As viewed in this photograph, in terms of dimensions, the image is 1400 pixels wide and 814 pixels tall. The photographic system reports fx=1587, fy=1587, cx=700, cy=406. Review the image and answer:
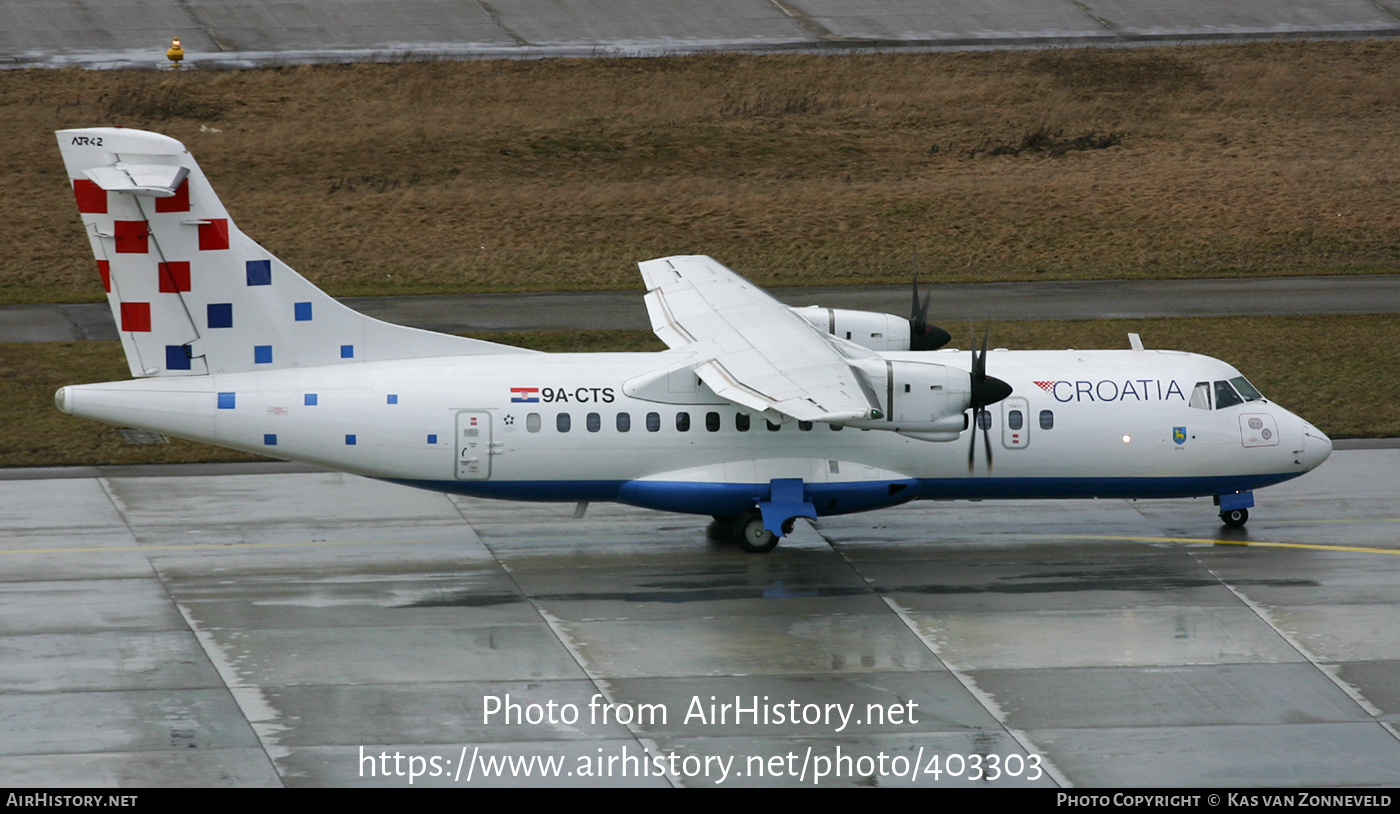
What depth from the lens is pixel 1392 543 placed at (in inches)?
1035

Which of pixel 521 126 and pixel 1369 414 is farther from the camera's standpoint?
pixel 521 126

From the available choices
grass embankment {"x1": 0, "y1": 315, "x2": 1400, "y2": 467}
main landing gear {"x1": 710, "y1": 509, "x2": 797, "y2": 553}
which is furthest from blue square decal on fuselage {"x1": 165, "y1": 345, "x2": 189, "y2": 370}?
main landing gear {"x1": 710, "y1": 509, "x2": 797, "y2": 553}

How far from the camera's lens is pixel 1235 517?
27047 millimetres

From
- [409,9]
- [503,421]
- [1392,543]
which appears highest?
[409,9]

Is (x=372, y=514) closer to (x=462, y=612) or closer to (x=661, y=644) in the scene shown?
(x=462, y=612)

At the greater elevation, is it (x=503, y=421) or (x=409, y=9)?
(x=409, y=9)

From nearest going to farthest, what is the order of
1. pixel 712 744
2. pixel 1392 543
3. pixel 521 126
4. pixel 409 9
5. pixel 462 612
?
pixel 712 744 → pixel 462 612 → pixel 1392 543 → pixel 521 126 → pixel 409 9

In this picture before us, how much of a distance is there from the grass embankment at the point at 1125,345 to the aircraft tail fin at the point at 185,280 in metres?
7.11

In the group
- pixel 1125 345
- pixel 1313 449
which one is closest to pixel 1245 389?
pixel 1313 449

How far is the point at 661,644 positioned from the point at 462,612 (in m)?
3.19

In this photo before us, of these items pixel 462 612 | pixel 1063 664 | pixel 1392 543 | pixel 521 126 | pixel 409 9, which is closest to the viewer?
pixel 1063 664

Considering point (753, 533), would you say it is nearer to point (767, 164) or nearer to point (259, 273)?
point (259, 273)

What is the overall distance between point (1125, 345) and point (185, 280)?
23.5m

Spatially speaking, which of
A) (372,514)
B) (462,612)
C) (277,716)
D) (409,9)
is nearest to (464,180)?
(409,9)
